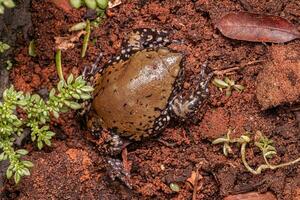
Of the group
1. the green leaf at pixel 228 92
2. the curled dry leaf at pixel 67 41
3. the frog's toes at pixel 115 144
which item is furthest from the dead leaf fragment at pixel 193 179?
the curled dry leaf at pixel 67 41

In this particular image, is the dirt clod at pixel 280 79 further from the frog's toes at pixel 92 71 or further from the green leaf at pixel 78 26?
the green leaf at pixel 78 26

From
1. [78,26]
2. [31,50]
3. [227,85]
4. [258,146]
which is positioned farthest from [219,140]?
[31,50]

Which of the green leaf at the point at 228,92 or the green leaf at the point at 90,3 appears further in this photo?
the green leaf at the point at 228,92

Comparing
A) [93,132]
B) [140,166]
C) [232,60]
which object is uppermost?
[232,60]

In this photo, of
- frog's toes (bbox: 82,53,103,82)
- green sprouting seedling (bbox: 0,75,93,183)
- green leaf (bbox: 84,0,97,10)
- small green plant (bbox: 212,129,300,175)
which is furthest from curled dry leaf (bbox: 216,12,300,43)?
green sprouting seedling (bbox: 0,75,93,183)

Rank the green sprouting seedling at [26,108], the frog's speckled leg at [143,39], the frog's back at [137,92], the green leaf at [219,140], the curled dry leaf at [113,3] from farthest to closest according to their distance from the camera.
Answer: the curled dry leaf at [113,3] < the frog's speckled leg at [143,39] < the green leaf at [219,140] < the frog's back at [137,92] < the green sprouting seedling at [26,108]

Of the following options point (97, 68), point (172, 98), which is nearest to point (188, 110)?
point (172, 98)

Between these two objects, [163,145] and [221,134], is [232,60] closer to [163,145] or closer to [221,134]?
[221,134]

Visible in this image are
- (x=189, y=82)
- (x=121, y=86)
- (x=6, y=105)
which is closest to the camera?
(x=6, y=105)
